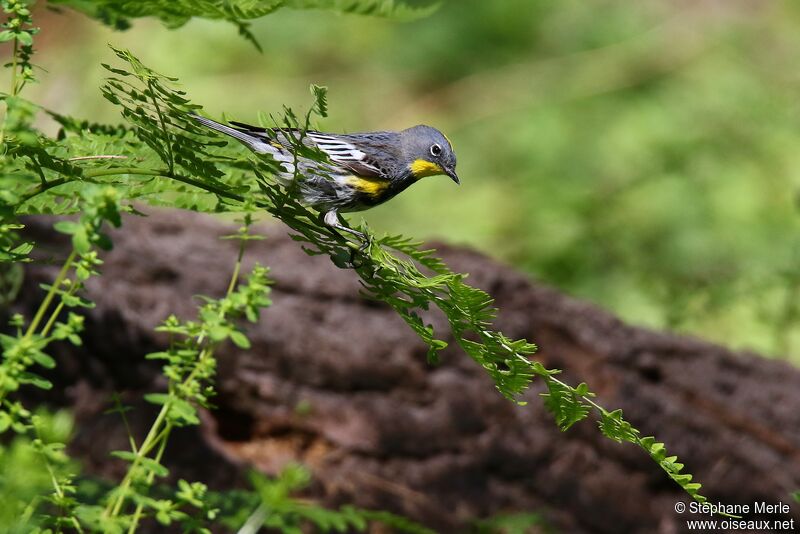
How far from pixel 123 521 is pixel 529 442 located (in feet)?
7.12

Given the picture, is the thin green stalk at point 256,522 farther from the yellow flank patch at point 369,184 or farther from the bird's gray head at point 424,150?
the bird's gray head at point 424,150

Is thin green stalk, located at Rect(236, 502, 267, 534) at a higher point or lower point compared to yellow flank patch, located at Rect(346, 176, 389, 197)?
lower

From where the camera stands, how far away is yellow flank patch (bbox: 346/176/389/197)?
9.65 ft

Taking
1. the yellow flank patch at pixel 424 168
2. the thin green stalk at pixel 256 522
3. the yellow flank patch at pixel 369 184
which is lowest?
the thin green stalk at pixel 256 522

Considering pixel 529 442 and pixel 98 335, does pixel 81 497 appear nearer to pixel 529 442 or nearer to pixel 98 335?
pixel 98 335

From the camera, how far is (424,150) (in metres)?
3.32

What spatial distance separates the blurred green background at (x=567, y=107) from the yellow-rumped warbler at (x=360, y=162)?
2.66m

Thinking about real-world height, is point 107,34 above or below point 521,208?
above

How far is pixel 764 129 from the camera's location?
24.7ft

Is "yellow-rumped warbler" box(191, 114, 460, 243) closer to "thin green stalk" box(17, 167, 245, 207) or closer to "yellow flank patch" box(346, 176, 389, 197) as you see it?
"yellow flank patch" box(346, 176, 389, 197)

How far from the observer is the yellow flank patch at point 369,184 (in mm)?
2941

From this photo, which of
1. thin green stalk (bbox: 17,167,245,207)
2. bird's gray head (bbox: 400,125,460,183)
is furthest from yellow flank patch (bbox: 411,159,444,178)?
thin green stalk (bbox: 17,167,245,207)

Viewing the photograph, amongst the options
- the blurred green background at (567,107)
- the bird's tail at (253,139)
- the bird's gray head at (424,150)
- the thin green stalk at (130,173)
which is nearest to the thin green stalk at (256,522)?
the thin green stalk at (130,173)

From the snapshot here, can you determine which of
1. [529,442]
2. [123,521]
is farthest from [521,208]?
[123,521]
